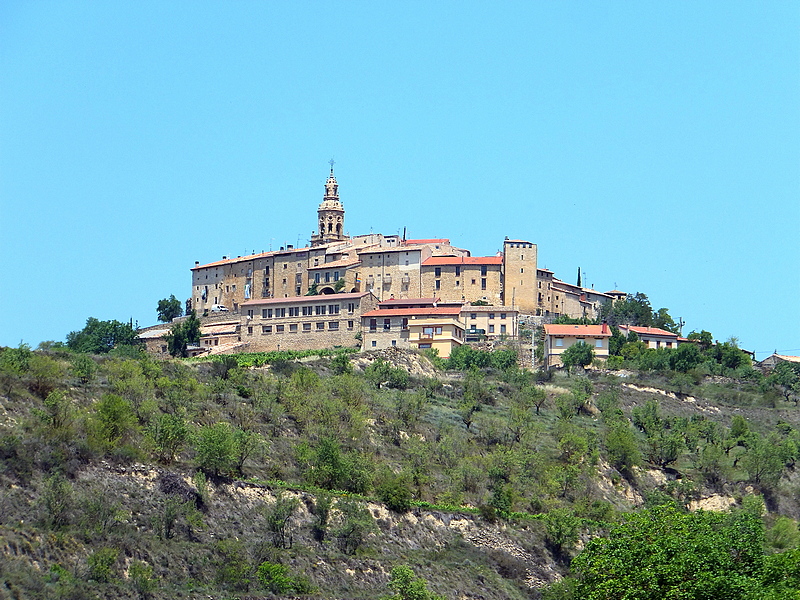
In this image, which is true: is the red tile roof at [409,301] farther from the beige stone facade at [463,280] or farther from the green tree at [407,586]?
the green tree at [407,586]

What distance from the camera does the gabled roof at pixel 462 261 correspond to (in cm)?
11294

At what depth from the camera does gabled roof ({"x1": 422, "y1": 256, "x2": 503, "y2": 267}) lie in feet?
371

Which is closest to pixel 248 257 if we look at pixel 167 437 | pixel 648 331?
pixel 648 331

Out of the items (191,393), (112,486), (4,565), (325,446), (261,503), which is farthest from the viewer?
(191,393)

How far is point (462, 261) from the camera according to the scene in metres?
113

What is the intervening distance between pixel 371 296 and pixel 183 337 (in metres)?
13.3

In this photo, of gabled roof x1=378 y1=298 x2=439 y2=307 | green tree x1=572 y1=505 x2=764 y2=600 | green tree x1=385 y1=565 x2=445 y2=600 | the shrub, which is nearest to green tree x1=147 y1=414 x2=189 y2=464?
the shrub

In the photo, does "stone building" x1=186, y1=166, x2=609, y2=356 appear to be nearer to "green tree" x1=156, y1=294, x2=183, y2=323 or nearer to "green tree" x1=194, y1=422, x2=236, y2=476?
"green tree" x1=156, y1=294, x2=183, y2=323

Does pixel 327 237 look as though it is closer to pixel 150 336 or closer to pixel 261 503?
pixel 150 336

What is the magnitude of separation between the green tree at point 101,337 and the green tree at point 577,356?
102 feet

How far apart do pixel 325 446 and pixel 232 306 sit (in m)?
54.2

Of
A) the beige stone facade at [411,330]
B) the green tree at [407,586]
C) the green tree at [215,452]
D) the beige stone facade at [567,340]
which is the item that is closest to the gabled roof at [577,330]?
the beige stone facade at [567,340]

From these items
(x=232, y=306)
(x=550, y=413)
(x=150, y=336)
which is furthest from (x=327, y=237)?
(x=550, y=413)

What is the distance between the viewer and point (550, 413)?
90938 mm
